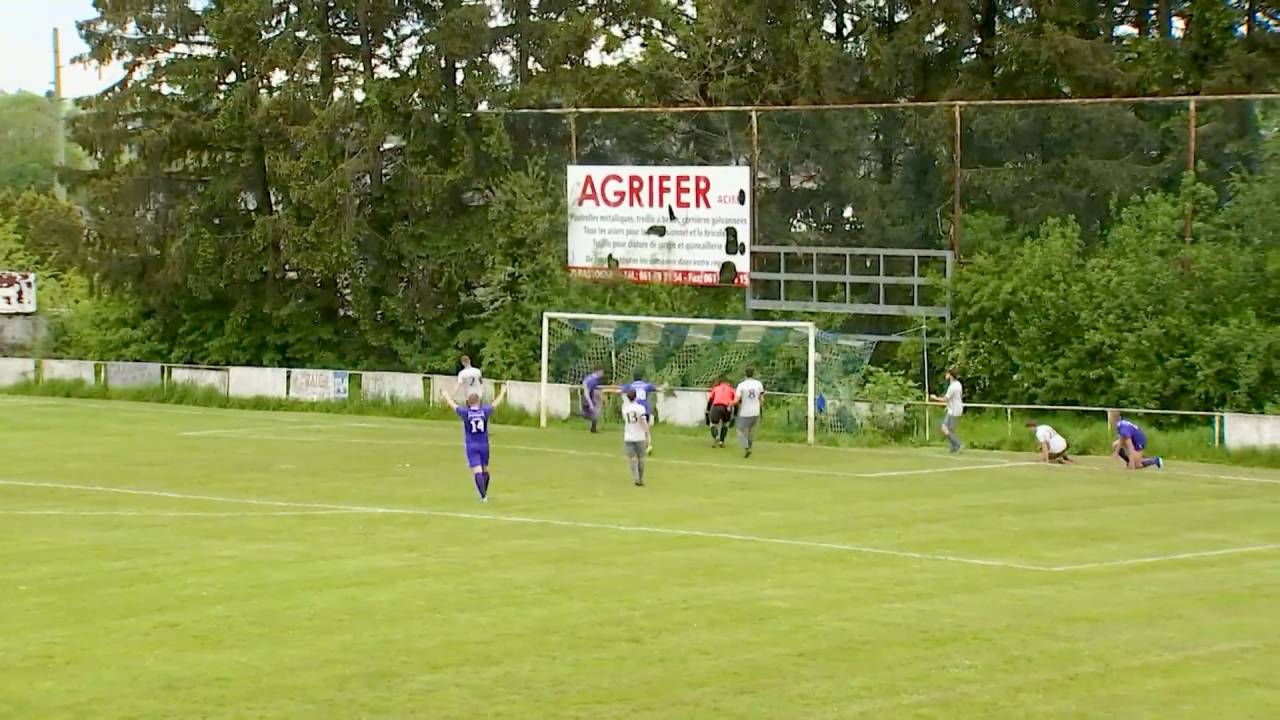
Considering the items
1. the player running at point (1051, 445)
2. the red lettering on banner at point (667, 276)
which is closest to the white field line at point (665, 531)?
the player running at point (1051, 445)

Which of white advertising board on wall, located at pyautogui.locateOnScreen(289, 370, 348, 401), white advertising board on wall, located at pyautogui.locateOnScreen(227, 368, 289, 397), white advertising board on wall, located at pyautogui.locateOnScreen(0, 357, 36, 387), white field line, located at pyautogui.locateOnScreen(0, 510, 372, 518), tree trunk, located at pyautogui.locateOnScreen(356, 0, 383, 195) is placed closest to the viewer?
white field line, located at pyautogui.locateOnScreen(0, 510, 372, 518)

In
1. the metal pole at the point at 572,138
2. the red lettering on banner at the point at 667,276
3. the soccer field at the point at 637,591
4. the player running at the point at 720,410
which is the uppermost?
the metal pole at the point at 572,138

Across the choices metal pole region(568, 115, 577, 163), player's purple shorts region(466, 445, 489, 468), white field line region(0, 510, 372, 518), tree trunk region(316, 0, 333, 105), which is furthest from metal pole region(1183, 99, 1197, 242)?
tree trunk region(316, 0, 333, 105)

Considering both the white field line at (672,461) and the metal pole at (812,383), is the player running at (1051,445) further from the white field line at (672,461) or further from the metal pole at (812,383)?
the metal pole at (812,383)

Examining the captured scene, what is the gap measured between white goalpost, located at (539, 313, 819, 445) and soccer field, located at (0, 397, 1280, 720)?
24.5ft

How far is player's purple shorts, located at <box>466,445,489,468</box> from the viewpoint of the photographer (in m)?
26.2

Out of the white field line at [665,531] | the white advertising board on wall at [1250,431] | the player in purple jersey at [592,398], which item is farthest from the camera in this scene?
the player in purple jersey at [592,398]

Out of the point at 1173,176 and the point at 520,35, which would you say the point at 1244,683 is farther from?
the point at 520,35

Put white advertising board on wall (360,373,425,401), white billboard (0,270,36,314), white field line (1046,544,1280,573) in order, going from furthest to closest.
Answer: white billboard (0,270,36,314) < white advertising board on wall (360,373,425,401) < white field line (1046,544,1280,573)

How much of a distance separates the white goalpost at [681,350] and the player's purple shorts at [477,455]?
1301 cm

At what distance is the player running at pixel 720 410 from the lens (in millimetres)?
36125

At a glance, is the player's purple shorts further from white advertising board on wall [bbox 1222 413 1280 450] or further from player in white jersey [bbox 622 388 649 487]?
white advertising board on wall [bbox 1222 413 1280 450]

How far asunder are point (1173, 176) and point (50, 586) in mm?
28047

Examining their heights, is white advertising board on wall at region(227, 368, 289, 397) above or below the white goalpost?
below
